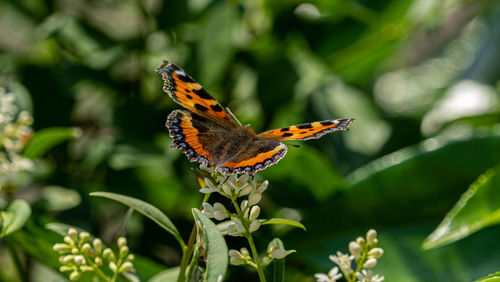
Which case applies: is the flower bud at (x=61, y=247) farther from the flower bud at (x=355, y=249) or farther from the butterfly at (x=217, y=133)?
the flower bud at (x=355, y=249)

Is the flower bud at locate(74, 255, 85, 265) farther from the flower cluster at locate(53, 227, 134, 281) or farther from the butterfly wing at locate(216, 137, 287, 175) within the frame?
the butterfly wing at locate(216, 137, 287, 175)

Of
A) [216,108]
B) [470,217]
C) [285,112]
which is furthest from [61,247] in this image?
[285,112]

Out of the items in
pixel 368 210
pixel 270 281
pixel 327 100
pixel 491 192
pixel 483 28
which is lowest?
pixel 270 281

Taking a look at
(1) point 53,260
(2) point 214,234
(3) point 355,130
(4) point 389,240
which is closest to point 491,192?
(4) point 389,240

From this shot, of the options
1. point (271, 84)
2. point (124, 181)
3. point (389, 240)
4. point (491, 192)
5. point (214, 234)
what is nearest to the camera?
point (214, 234)

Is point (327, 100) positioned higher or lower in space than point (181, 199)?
higher

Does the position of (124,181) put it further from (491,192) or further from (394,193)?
(491,192)

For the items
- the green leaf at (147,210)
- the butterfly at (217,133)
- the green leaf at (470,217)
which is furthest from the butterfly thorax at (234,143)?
the green leaf at (470,217)
